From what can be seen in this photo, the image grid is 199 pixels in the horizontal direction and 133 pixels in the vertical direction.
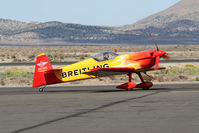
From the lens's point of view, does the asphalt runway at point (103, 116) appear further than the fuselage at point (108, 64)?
No

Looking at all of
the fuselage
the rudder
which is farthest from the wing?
the rudder

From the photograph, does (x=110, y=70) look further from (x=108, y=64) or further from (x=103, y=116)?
(x=103, y=116)

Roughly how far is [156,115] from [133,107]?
240 centimetres

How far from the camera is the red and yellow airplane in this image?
24453 millimetres

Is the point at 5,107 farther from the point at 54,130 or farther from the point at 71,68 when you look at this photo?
the point at 71,68

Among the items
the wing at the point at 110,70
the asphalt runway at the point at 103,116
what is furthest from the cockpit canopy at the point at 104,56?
the asphalt runway at the point at 103,116

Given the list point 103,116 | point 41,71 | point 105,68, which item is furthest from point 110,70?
point 103,116

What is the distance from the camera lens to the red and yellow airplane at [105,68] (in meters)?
24.5

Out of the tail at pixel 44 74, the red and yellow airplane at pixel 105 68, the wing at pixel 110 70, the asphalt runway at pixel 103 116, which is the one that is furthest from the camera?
the tail at pixel 44 74

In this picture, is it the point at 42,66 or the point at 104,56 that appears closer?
the point at 104,56

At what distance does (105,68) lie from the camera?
23.9m

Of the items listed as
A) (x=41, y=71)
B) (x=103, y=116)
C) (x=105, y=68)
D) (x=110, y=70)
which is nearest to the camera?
(x=103, y=116)

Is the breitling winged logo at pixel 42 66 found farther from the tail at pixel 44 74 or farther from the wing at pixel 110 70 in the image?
the wing at pixel 110 70

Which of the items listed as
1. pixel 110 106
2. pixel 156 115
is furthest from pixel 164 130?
pixel 110 106
